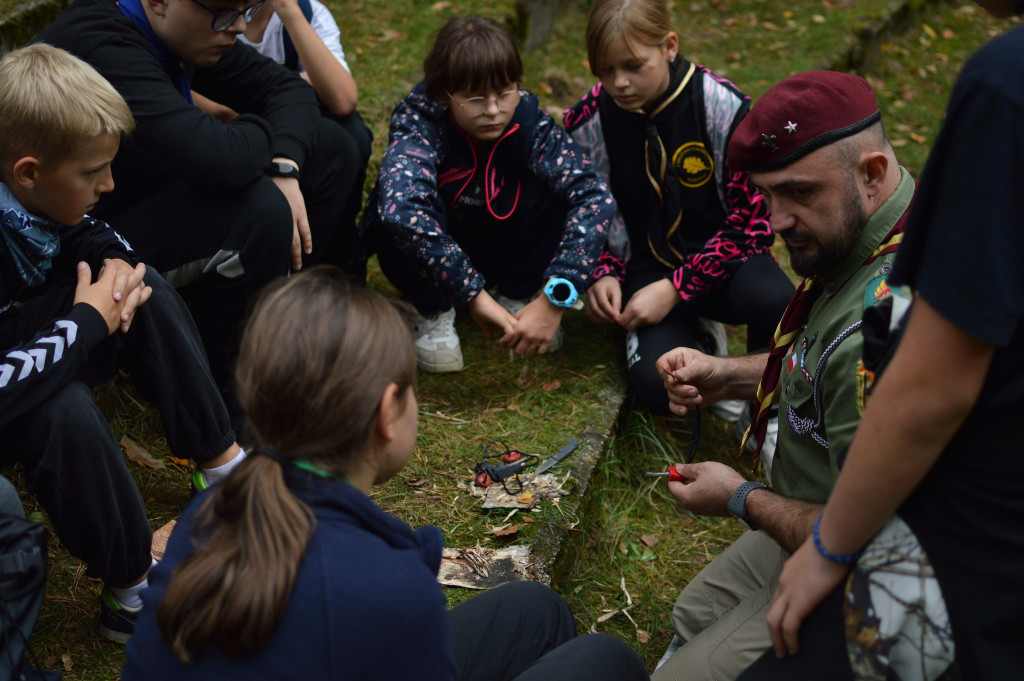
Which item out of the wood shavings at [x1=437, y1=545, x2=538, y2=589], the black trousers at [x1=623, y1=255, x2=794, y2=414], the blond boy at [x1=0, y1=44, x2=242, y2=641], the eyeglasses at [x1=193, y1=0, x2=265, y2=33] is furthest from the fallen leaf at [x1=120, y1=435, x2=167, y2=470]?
the black trousers at [x1=623, y1=255, x2=794, y2=414]

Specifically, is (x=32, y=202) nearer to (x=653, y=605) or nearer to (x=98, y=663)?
(x=98, y=663)

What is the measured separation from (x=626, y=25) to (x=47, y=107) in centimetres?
214

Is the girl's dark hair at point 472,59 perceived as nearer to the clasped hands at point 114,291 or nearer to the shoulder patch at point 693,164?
the shoulder patch at point 693,164

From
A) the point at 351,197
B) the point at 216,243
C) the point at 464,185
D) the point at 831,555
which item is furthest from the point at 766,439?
the point at 216,243

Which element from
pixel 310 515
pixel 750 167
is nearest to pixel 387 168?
pixel 750 167

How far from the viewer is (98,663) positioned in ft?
7.65

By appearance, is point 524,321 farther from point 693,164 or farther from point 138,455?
point 138,455

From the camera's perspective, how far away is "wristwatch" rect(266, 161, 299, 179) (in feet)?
10.3

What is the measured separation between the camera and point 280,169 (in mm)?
3143

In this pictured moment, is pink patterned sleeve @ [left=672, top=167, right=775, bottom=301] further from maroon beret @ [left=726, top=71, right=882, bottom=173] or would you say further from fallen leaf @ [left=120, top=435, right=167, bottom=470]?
fallen leaf @ [left=120, top=435, right=167, bottom=470]

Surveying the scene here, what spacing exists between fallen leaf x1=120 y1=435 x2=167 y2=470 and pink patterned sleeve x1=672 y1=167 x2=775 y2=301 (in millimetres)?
2184

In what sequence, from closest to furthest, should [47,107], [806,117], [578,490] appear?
[806,117]
[47,107]
[578,490]

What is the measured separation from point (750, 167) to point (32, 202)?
1993mm

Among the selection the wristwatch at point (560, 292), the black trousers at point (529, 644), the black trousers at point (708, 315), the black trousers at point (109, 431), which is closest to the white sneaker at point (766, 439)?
the black trousers at point (708, 315)
